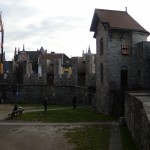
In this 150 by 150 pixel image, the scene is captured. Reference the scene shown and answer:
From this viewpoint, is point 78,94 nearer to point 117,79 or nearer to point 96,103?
point 96,103

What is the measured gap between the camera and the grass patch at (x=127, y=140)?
736 inches

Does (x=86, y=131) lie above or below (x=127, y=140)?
A: below

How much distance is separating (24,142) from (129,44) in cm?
1786

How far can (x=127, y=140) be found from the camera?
20.6 metres

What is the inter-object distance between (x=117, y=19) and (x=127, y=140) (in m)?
18.8

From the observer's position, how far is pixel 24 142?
2200 cm

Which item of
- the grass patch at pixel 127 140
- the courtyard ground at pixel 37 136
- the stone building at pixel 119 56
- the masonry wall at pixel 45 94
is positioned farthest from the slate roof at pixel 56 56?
the grass patch at pixel 127 140

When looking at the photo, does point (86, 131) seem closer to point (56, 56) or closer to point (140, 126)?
point (140, 126)

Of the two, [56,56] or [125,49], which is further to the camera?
[56,56]

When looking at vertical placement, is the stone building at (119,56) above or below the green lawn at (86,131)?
above

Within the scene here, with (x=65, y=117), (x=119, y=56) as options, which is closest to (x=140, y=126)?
(x=65, y=117)

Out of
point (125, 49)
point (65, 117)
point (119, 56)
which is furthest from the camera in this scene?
point (125, 49)

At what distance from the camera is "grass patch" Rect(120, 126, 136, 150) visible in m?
18.7

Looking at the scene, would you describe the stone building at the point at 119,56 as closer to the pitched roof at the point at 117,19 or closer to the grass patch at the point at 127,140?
the pitched roof at the point at 117,19
